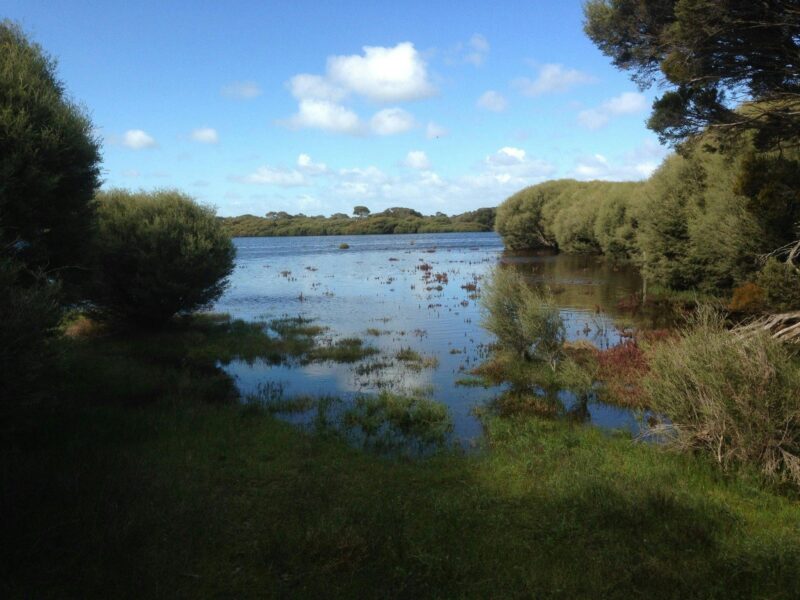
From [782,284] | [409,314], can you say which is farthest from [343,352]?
[782,284]

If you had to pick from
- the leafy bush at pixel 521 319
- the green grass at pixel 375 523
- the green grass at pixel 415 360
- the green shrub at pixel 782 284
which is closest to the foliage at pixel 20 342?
the green grass at pixel 375 523

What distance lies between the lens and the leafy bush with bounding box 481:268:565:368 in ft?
55.2

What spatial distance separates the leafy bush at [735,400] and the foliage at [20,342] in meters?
10.5

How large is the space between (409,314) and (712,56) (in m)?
18.0

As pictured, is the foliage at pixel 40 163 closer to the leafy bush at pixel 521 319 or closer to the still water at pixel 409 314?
the still water at pixel 409 314

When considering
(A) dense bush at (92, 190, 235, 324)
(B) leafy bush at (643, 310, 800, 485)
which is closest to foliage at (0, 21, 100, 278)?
(A) dense bush at (92, 190, 235, 324)

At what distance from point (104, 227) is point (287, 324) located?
29.5 ft

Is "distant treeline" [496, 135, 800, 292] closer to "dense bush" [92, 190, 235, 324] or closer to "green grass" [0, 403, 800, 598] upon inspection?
"green grass" [0, 403, 800, 598]

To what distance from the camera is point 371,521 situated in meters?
7.16

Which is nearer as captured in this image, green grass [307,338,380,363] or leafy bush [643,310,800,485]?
leafy bush [643,310,800,485]

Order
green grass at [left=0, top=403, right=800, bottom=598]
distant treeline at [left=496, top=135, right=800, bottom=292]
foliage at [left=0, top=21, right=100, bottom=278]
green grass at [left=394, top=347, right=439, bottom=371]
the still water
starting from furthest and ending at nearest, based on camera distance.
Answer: green grass at [left=394, top=347, right=439, bottom=371] < the still water < distant treeline at [left=496, top=135, right=800, bottom=292] < foliage at [left=0, top=21, right=100, bottom=278] < green grass at [left=0, top=403, right=800, bottom=598]

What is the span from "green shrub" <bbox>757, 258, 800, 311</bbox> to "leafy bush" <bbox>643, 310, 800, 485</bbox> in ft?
21.2

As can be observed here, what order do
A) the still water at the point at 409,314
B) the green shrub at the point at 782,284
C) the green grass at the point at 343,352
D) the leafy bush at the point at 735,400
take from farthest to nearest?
the green grass at the point at 343,352 → the still water at the point at 409,314 → the green shrub at the point at 782,284 → the leafy bush at the point at 735,400

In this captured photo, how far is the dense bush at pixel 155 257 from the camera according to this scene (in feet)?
70.5
